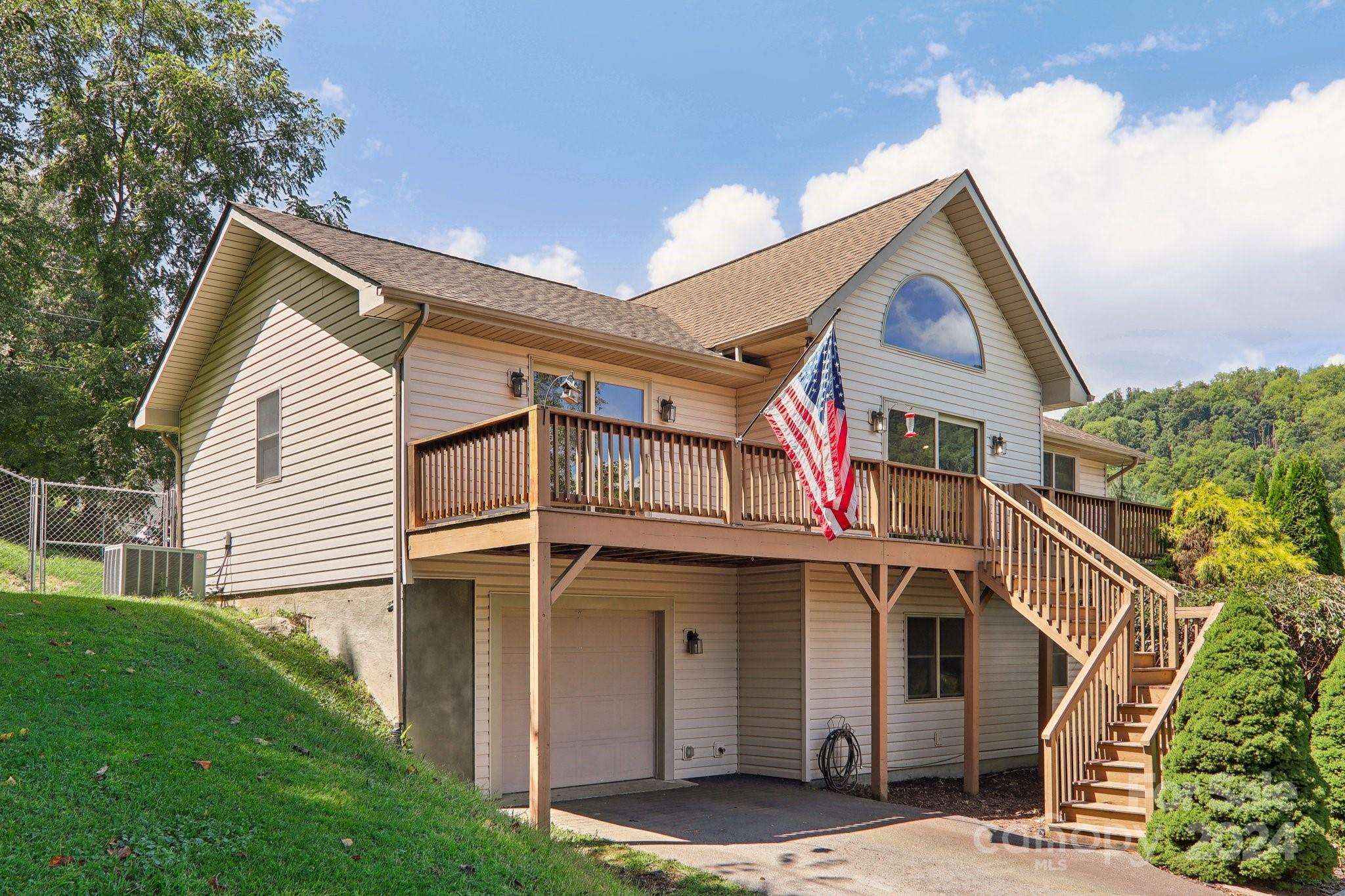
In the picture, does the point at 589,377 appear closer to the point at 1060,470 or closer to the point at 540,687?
the point at 540,687

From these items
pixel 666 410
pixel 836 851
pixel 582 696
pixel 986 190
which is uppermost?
pixel 986 190

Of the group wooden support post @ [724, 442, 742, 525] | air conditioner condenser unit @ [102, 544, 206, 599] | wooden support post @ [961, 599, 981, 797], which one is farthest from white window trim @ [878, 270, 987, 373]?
air conditioner condenser unit @ [102, 544, 206, 599]

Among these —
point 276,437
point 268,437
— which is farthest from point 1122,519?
point 268,437

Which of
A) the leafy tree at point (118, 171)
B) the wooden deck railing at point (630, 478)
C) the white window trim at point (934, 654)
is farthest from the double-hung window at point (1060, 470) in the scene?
the leafy tree at point (118, 171)

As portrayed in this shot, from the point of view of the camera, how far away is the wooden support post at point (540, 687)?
8.75 metres

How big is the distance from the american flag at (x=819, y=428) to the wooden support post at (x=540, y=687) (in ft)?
9.36

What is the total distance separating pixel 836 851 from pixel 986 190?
12.1 metres

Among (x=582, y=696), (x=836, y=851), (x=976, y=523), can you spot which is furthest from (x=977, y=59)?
(x=836, y=851)

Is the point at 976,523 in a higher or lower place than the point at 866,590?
higher

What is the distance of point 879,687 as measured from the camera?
12234 mm

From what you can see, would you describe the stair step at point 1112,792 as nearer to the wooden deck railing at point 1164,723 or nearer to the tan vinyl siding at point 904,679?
the wooden deck railing at point 1164,723

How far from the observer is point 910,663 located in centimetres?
1495

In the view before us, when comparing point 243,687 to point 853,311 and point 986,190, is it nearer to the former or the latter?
point 853,311

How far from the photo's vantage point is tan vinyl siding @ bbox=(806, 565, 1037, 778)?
1363 centimetres
